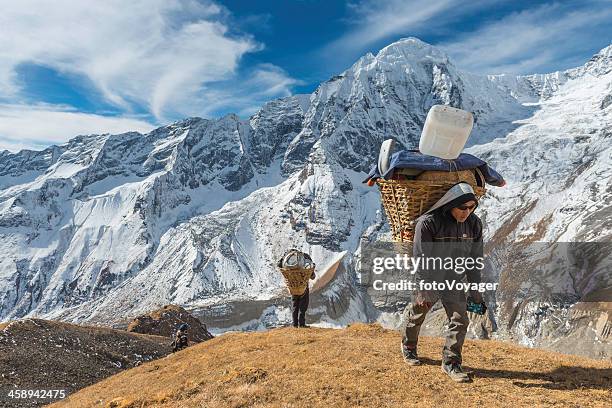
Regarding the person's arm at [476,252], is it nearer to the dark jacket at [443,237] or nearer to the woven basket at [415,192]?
the dark jacket at [443,237]

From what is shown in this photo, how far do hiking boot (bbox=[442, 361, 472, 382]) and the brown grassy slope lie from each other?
12 centimetres

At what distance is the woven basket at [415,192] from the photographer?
816 centimetres

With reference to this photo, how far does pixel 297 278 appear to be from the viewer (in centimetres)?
1944

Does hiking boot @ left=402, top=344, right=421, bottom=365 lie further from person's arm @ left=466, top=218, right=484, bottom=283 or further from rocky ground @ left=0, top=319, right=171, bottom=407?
rocky ground @ left=0, top=319, right=171, bottom=407

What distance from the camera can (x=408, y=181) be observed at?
26.8 feet

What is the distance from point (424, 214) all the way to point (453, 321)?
204 centimetres

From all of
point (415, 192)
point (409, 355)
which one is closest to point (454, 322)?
point (409, 355)

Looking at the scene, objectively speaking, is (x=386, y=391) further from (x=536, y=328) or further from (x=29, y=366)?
(x=536, y=328)

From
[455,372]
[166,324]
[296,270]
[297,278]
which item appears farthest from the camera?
[166,324]

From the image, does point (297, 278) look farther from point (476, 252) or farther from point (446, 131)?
point (446, 131)

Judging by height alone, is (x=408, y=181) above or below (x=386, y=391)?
above

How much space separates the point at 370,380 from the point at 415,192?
342 centimetres

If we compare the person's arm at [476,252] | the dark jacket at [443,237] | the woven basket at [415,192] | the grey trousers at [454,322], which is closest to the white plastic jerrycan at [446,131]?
the woven basket at [415,192]

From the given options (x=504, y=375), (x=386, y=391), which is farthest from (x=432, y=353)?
(x=386, y=391)
